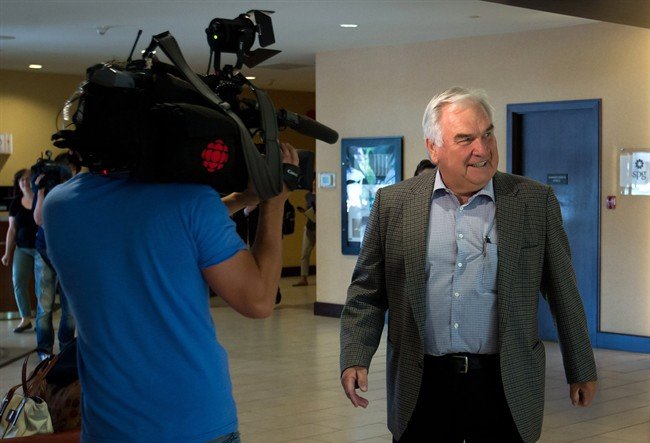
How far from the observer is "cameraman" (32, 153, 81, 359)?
26.8 feet

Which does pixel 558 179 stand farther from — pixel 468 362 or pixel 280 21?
pixel 468 362

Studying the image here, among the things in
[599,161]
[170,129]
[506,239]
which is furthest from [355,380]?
[599,161]

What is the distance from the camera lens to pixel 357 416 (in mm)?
6672

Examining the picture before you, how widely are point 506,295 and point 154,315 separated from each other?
1.21m

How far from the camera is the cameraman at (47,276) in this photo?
816 cm

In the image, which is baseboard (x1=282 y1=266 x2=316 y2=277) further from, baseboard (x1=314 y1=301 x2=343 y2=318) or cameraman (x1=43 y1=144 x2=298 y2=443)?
cameraman (x1=43 y1=144 x2=298 y2=443)

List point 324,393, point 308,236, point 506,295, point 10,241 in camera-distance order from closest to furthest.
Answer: point 506,295, point 324,393, point 10,241, point 308,236

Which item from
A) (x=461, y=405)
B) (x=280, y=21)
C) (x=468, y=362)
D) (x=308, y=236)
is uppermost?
(x=280, y=21)

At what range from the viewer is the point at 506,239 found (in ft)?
9.86

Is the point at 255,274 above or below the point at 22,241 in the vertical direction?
above

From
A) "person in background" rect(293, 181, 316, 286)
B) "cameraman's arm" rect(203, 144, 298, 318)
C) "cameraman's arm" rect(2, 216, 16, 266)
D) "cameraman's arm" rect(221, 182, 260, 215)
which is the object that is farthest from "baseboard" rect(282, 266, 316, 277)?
"cameraman's arm" rect(203, 144, 298, 318)

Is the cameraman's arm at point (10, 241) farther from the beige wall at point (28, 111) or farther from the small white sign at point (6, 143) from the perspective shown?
the beige wall at point (28, 111)

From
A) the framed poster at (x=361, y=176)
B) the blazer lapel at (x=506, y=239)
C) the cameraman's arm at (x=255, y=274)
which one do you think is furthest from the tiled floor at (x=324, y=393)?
the cameraman's arm at (x=255, y=274)

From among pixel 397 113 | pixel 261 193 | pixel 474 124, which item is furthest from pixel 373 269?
pixel 397 113
